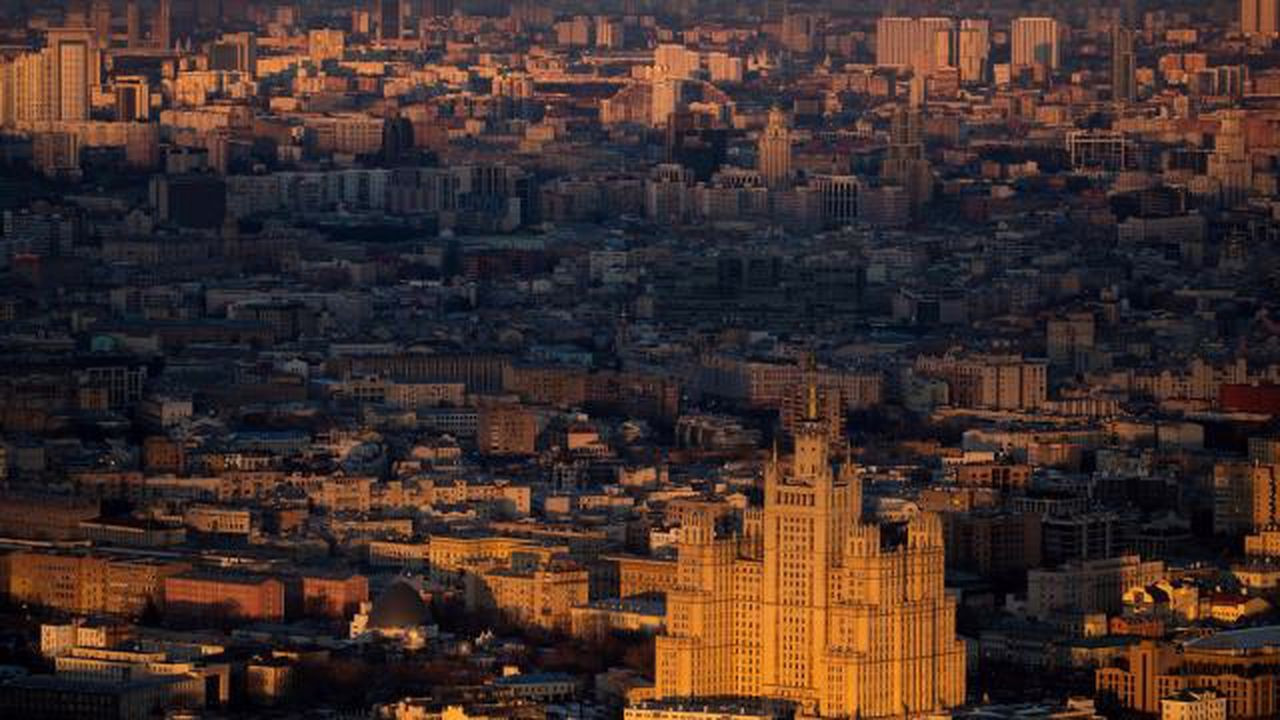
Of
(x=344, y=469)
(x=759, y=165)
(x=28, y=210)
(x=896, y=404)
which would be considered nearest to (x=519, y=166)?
(x=759, y=165)

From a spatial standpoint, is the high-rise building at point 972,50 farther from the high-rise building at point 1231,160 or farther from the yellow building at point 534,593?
the yellow building at point 534,593

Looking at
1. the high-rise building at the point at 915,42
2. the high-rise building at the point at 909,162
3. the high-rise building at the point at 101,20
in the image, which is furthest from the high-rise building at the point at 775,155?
the high-rise building at the point at 101,20

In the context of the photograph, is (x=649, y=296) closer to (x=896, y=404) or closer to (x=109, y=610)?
(x=896, y=404)

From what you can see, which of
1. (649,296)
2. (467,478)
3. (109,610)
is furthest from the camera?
(649,296)

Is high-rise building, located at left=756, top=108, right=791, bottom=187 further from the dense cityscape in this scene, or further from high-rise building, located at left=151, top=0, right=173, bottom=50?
high-rise building, located at left=151, top=0, right=173, bottom=50

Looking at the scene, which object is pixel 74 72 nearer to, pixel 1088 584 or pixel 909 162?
pixel 909 162
